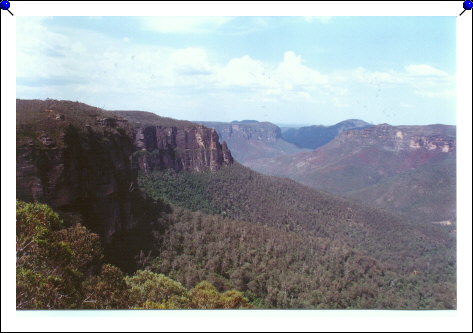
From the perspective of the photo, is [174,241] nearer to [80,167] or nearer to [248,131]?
[80,167]

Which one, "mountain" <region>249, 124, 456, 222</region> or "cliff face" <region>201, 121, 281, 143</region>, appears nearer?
"mountain" <region>249, 124, 456, 222</region>

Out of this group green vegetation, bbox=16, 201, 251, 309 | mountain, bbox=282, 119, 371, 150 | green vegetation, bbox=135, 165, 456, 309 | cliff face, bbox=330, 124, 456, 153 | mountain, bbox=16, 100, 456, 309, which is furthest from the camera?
mountain, bbox=282, 119, 371, 150

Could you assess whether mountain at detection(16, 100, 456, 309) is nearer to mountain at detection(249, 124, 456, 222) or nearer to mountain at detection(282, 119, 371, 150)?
mountain at detection(249, 124, 456, 222)

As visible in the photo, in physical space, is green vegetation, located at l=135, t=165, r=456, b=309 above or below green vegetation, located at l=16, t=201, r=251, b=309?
below

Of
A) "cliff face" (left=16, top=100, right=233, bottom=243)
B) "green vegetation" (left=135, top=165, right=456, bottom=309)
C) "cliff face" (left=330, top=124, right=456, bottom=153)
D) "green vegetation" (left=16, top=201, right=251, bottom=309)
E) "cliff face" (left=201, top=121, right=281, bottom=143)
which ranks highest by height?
"cliff face" (left=201, top=121, right=281, bottom=143)

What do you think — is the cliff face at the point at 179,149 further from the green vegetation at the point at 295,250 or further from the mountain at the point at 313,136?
the mountain at the point at 313,136

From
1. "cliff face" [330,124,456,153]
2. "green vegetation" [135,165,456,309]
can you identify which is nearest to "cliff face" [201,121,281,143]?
"cliff face" [330,124,456,153]
